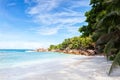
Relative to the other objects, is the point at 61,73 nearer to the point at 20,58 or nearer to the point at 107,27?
the point at 107,27

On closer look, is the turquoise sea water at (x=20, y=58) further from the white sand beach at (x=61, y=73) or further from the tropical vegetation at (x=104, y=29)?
the tropical vegetation at (x=104, y=29)

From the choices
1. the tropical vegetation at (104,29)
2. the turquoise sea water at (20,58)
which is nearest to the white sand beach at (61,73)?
the tropical vegetation at (104,29)

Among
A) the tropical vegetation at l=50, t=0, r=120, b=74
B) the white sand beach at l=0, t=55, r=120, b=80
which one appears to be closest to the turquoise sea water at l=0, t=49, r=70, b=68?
the white sand beach at l=0, t=55, r=120, b=80

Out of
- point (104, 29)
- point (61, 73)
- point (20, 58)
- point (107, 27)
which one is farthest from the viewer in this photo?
point (20, 58)

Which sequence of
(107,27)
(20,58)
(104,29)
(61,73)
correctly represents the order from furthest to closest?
(20,58)
(104,29)
(107,27)
(61,73)

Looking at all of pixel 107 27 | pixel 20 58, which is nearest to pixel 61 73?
pixel 107 27

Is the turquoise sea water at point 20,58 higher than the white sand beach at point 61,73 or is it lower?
higher

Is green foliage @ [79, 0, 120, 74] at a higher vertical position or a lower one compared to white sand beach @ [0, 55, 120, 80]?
higher

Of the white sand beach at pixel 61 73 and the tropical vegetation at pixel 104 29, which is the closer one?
the white sand beach at pixel 61 73

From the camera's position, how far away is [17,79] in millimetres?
9844

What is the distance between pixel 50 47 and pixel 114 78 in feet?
261

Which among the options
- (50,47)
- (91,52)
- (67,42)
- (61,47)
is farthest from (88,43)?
(50,47)

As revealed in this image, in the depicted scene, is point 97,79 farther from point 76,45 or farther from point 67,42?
point 67,42

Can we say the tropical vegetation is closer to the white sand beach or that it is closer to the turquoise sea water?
the white sand beach
